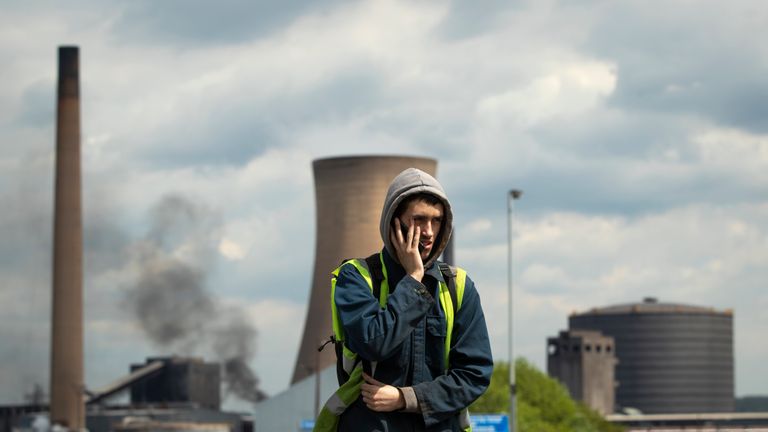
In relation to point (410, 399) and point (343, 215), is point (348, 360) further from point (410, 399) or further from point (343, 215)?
point (343, 215)

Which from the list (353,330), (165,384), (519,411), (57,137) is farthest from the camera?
(165,384)

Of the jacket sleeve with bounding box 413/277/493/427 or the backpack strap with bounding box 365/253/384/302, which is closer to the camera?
the jacket sleeve with bounding box 413/277/493/427

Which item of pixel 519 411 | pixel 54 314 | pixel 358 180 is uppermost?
pixel 358 180

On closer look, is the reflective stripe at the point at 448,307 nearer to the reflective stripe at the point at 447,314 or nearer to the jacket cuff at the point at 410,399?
the reflective stripe at the point at 447,314

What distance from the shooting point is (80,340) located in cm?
10031

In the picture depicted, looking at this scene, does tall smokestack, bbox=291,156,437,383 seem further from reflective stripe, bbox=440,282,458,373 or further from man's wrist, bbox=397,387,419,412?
man's wrist, bbox=397,387,419,412

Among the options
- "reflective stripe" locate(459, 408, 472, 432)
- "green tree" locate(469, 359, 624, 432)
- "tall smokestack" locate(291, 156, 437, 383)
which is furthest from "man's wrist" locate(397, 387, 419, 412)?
"tall smokestack" locate(291, 156, 437, 383)

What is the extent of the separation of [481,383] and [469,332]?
0.55ft

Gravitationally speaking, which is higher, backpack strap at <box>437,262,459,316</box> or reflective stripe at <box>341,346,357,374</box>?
backpack strap at <box>437,262,459,316</box>

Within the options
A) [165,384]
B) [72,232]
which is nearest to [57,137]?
[72,232]

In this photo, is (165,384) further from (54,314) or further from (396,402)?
(396,402)

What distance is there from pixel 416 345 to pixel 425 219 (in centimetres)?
42

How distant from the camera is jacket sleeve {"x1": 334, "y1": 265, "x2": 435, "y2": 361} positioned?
170 inches

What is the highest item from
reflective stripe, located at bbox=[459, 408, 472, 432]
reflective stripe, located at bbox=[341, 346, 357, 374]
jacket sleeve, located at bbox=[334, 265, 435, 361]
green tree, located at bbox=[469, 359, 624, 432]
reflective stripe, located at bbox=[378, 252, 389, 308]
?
reflective stripe, located at bbox=[378, 252, 389, 308]
